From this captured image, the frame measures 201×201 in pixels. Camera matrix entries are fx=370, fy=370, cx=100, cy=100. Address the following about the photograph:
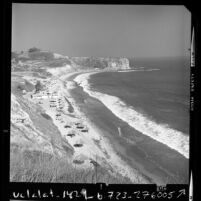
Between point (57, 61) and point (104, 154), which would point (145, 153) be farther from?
point (57, 61)

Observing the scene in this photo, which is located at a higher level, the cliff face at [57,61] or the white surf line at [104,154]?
the cliff face at [57,61]

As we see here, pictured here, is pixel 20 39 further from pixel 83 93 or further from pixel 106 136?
pixel 106 136

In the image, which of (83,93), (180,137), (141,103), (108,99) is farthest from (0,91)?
(180,137)

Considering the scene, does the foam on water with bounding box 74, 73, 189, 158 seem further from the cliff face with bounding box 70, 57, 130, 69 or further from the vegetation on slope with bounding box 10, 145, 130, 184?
the vegetation on slope with bounding box 10, 145, 130, 184

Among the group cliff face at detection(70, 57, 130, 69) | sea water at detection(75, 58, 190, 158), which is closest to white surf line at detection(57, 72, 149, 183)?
sea water at detection(75, 58, 190, 158)

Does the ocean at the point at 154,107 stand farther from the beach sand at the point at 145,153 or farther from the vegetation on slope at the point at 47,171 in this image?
the vegetation on slope at the point at 47,171

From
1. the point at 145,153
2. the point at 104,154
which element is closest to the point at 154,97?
the point at 145,153

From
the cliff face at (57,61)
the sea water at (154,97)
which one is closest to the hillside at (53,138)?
the cliff face at (57,61)
